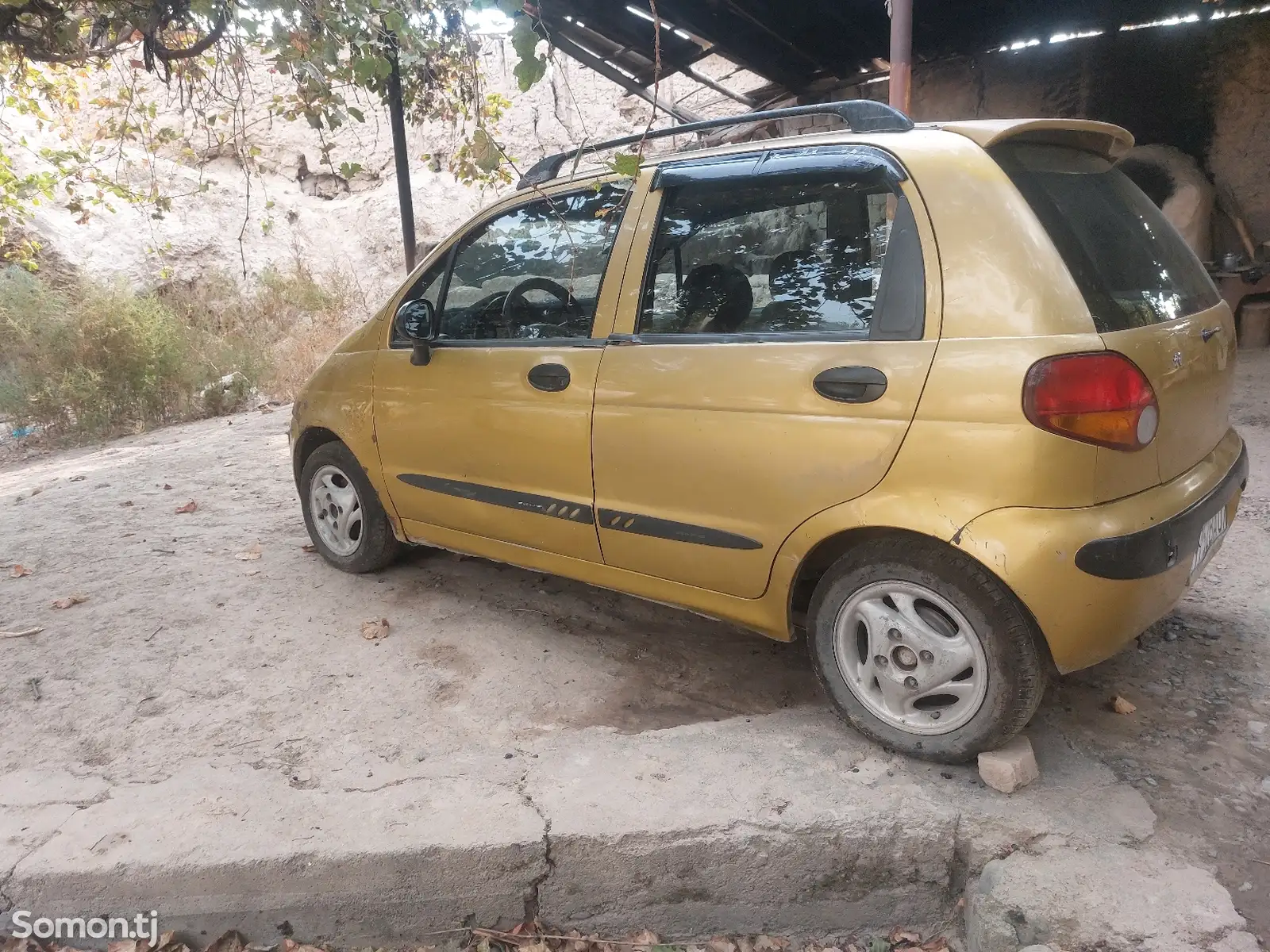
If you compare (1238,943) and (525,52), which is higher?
(525,52)

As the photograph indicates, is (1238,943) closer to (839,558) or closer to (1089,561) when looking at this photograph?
(1089,561)

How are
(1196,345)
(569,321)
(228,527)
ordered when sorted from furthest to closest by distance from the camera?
(228,527) → (569,321) → (1196,345)

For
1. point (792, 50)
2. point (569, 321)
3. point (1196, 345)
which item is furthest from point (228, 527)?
point (792, 50)

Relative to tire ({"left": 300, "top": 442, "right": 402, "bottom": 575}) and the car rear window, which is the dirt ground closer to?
tire ({"left": 300, "top": 442, "right": 402, "bottom": 575})

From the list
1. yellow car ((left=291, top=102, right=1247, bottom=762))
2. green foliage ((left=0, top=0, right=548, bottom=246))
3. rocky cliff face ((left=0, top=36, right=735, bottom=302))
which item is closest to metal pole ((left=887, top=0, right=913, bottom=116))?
yellow car ((left=291, top=102, right=1247, bottom=762))

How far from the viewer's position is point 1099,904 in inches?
70.5

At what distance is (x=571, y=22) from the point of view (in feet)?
22.3

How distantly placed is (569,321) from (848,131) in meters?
1.07

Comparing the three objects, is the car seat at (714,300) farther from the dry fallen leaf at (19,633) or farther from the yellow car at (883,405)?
the dry fallen leaf at (19,633)

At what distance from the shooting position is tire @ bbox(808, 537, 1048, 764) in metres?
2.07

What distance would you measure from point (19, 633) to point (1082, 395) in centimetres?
407

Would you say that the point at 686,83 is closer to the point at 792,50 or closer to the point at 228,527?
the point at 792,50

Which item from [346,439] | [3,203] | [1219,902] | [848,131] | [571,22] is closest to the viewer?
[1219,902]

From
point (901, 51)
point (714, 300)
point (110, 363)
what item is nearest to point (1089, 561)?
point (714, 300)
